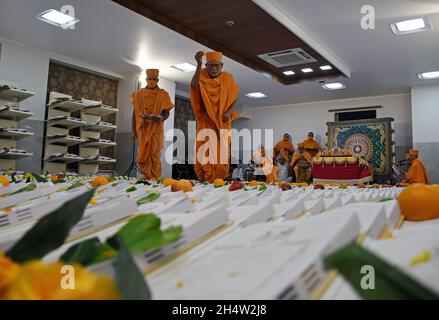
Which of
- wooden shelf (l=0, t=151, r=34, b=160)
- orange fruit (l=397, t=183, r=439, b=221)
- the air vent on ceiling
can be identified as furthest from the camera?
the air vent on ceiling

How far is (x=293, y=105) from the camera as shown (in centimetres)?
1107

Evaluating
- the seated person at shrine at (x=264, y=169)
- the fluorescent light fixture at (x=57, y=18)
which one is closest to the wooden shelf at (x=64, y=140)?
the fluorescent light fixture at (x=57, y=18)

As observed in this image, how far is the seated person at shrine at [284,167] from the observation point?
31.0ft

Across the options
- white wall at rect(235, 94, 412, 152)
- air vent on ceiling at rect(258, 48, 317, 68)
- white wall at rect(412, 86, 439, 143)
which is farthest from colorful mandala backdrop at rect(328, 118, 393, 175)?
air vent on ceiling at rect(258, 48, 317, 68)

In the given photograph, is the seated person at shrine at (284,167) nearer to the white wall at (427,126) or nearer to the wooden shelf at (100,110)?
the white wall at (427,126)

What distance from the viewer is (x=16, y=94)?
5.75 metres

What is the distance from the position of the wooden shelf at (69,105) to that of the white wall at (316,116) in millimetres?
6354

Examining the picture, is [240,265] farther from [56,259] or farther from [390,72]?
[390,72]

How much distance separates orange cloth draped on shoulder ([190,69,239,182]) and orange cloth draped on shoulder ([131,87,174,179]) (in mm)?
1066

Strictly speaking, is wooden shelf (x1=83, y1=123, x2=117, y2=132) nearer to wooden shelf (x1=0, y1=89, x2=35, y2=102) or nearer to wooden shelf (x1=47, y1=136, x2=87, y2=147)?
wooden shelf (x1=47, y1=136, x2=87, y2=147)

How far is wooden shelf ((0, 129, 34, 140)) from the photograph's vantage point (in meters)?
5.49

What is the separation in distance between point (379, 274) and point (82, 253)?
11.2 inches

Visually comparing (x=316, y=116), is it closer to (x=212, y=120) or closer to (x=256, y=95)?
(x=256, y=95)

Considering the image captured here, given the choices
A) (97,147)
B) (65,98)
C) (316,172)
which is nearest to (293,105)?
(316,172)
